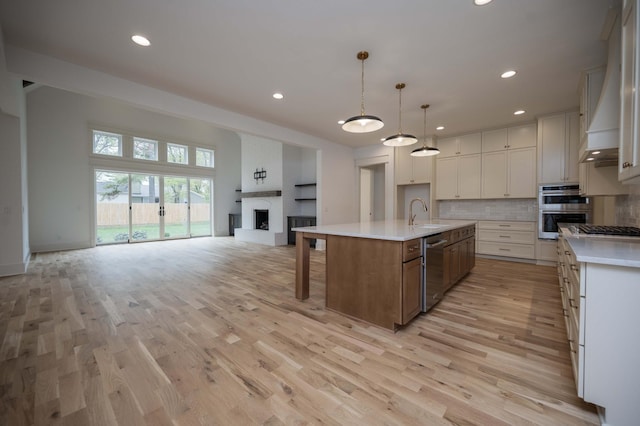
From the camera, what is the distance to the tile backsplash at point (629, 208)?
269 centimetres

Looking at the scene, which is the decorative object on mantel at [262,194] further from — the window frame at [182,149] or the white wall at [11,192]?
the white wall at [11,192]

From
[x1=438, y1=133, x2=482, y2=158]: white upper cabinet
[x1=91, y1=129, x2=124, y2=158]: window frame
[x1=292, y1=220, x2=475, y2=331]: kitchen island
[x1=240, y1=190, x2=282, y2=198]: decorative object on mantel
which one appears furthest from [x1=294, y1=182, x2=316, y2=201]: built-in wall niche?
[x1=91, y1=129, x2=124, y2=158]: window frame

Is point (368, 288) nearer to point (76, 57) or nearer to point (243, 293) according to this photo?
point (243, 293)

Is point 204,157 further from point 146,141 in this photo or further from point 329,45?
point 329,45

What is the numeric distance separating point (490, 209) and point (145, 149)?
935cm

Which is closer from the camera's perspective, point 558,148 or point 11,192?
point 11,192

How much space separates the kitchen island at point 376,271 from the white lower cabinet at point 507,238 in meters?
3.05

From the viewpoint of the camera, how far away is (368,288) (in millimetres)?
2430

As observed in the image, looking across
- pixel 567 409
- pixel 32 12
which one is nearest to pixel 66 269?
pixel 32 12

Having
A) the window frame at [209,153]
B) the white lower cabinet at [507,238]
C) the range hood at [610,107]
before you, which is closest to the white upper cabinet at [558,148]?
the white lower cabinet at [507,238]

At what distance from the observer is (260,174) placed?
812 cm

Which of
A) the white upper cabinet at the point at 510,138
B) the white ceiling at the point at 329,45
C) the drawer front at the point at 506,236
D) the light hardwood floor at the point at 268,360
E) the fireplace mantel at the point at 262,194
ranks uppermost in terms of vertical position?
the white ceiling at the point at 329,45

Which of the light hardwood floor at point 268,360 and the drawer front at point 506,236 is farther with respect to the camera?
the drawer front at point 506,236

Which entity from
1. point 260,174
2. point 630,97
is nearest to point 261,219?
point 260,174
